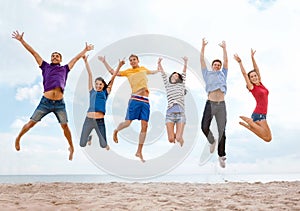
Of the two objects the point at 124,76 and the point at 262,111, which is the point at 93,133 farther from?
the point at 262,111

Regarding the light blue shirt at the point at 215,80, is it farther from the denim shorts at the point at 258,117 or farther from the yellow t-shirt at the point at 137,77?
the yellow t-shirt at the point at 137,77

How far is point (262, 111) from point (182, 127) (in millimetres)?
2290

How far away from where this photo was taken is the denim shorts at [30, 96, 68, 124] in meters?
10.8

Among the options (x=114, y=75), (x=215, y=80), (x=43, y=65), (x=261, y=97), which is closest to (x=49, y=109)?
(x=43, y=65)

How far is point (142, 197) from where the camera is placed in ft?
32.1

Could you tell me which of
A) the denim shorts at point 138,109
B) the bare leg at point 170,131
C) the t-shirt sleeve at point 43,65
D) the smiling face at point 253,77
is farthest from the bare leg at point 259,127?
the t-shirt sleeve at point 43,65

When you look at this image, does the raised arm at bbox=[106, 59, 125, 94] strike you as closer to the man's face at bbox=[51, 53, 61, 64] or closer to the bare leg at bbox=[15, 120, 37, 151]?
the man's face at bbox=[51, 53, 61, 64]

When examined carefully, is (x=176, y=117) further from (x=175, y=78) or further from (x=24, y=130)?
(x=24, y=130)

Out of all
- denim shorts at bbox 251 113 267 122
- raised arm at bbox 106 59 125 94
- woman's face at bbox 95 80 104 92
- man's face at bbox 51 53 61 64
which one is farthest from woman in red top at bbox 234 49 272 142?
man's face at bbox 51 53 61 64

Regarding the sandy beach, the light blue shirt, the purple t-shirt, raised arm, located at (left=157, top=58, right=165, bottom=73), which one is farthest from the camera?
raised arm, located at (left=157, top=58, right=165, bottom=73)

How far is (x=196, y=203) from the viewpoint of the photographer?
925cm

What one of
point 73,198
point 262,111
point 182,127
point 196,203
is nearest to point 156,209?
point 196,203

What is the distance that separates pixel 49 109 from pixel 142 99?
2.58 metres

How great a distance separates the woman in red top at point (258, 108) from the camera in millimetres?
10828
